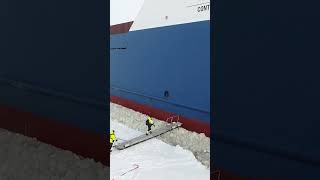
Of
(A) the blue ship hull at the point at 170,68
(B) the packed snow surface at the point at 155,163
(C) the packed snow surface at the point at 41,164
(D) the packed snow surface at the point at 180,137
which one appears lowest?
(B) the packed snow surface at the point at 155,163

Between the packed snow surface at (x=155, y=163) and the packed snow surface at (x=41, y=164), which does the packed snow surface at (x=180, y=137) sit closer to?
the packed snow surface at (x=155, y=163)

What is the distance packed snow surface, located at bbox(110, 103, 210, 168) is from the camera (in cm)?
889

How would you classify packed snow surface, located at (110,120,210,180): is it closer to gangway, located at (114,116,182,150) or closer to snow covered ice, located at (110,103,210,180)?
snow covered ice, located at (110,103,210,180)

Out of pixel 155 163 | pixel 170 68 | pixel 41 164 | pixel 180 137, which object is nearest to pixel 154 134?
pixel 180 137

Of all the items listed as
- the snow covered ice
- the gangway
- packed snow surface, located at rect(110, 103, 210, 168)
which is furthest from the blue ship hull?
the snow covered ice

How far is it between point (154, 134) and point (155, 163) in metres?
2.24

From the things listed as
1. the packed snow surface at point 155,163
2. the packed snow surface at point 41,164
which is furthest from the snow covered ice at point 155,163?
the packed snow surface at point 41,164

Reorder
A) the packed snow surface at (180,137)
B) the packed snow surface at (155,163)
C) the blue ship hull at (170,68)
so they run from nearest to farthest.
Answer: the packed snow surface at (155,163)
the packed snow surface at (180,137)
the blue ship hull at (170,68)

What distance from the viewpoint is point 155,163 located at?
26.4 ft

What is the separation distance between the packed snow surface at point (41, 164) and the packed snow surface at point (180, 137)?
441 cm

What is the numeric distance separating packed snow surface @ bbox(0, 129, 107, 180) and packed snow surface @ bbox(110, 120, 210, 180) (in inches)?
114

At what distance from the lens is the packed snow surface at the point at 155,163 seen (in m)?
7.39

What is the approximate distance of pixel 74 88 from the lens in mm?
4680
